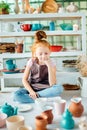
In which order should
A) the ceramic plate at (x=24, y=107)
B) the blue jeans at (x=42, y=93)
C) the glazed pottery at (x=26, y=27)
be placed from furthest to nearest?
the glazed pottery at (x=26, y=27) → the blue jeans at (x=42, y=93) → the ceramic plate at (x=24, y=107)

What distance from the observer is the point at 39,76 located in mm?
2859

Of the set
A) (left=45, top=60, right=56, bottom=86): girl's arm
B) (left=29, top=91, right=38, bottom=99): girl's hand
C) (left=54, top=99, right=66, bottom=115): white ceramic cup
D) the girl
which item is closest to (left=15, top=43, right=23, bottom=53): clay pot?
the girl

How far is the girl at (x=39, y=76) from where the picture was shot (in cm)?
264

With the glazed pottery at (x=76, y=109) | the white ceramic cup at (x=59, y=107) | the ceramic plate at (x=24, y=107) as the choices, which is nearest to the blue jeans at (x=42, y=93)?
the ceramic plate at (x=24, y=107)

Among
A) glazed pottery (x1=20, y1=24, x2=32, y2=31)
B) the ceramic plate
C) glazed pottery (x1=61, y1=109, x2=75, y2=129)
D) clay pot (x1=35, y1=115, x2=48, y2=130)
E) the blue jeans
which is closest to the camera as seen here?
Result: clay pot (x1=35, y1=115, x2=48, y2=130)

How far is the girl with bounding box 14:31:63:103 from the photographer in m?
2.64

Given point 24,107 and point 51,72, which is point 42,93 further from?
point 24,107

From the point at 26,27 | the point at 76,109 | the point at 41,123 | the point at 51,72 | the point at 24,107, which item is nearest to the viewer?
the point at 41,123

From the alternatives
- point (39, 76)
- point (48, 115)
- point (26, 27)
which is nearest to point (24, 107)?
point (48, 115)

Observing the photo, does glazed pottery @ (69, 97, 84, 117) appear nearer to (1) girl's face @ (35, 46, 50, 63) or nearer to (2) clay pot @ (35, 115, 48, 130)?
(2) clay pot @ (35, 115, 48, 130)

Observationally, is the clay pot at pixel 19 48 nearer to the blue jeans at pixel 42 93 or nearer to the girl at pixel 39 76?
the girl at pixel 39 76

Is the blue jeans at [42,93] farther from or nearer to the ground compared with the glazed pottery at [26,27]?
nearer to the ground

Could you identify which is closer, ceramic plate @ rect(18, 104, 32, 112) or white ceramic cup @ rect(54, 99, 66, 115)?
white ceramic cup @ rect(54, 99, 66, 115)

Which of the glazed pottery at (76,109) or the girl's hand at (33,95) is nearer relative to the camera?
the glazed pottery at (76,109)
